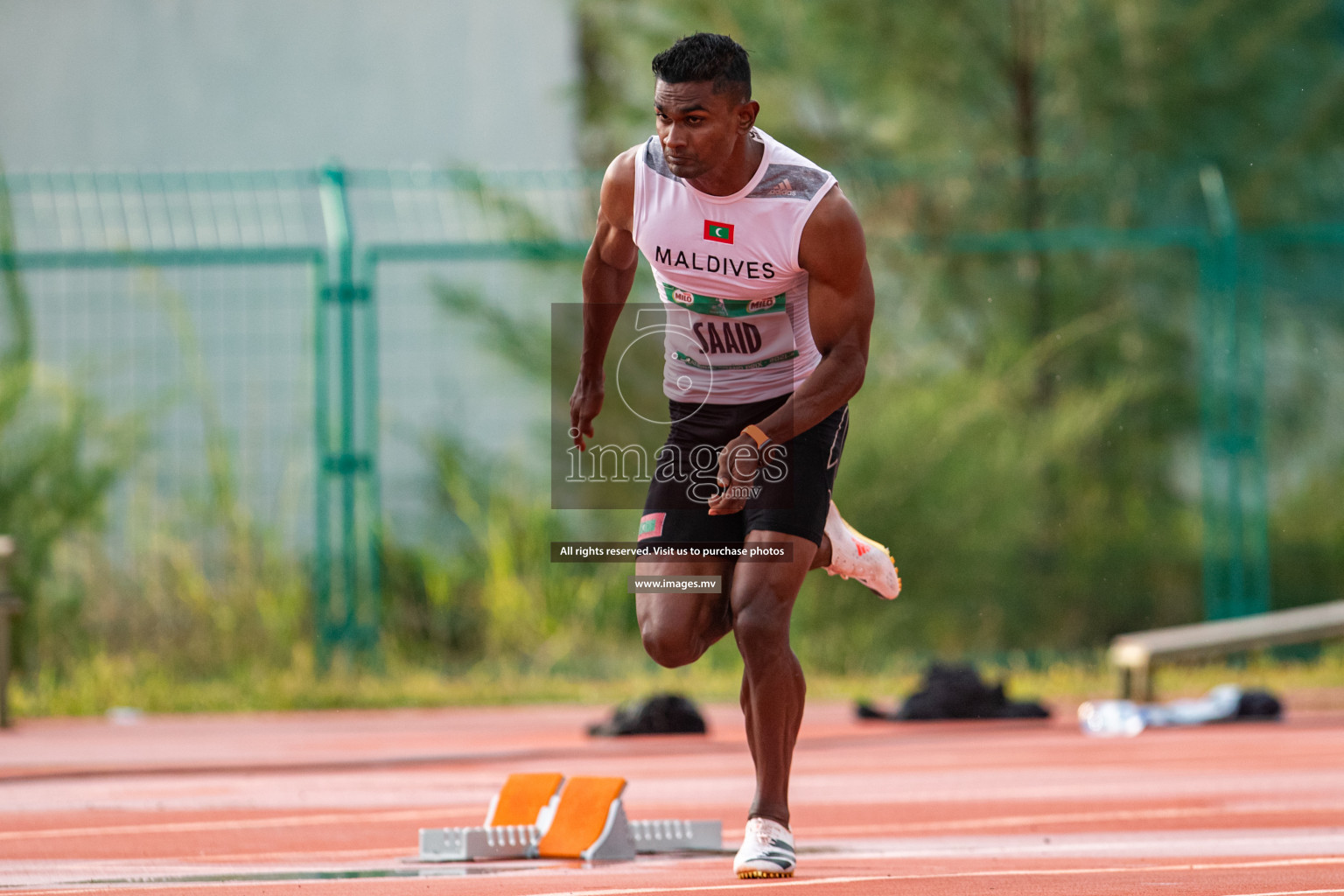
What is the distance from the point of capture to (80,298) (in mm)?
→ 12758

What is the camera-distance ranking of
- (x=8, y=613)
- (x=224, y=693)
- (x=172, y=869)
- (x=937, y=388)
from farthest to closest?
(x=937, y=388) → (x=224, y=693) → (x=8, y=613) → (x=172, y=869)

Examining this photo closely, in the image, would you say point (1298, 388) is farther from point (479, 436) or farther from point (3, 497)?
point (3, 497)

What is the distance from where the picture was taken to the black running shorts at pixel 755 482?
5.20 metres

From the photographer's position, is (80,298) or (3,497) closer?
(3,497)

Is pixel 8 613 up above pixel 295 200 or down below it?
below

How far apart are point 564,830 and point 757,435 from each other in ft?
4.53

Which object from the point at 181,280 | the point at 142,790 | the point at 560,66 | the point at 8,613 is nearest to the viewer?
the point at 142,790

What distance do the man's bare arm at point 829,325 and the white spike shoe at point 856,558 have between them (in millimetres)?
445

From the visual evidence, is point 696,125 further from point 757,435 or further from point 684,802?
point 684,802

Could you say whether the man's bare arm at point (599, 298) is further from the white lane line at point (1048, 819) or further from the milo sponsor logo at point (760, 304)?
the white lane line at point (1048, 819)

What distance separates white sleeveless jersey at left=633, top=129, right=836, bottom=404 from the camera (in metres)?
5.09

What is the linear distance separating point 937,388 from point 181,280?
527 centimetres

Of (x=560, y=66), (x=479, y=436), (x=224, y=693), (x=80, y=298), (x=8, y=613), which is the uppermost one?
(x=560, y=66)

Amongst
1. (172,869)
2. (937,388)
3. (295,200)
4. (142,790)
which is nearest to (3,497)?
(295,200)
